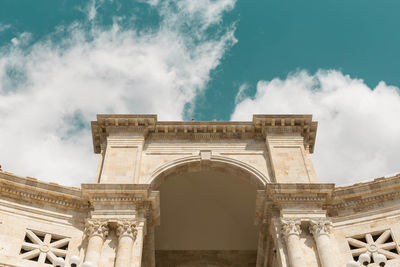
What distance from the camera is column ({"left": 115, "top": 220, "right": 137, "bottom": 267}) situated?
760 inches

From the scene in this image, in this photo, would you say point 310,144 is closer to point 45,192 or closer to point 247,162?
point 247,162

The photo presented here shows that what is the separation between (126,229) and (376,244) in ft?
34.8

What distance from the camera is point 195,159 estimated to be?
24734mm

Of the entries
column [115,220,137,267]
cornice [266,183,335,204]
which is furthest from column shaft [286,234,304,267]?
column [115,220,137,267]

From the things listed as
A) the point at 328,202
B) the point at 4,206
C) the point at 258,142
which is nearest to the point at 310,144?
the point at 258,142

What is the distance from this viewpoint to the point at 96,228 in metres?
20.4

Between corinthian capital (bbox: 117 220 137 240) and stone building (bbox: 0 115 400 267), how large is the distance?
47 mm

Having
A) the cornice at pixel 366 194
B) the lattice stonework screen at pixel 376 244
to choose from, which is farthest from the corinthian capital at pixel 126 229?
the lattice stonework screen at pixel 376 244

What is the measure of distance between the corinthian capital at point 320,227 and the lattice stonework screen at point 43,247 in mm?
10501

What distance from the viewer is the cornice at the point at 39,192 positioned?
21750 mm

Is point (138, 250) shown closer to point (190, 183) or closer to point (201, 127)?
point (201, 127)

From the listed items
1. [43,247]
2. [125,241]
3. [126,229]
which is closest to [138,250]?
[125,241]

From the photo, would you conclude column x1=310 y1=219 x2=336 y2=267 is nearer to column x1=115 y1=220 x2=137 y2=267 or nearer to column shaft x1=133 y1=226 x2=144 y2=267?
column shaft x1=133 y1=226 x2=144 y2=267

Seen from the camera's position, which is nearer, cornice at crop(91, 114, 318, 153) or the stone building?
the stone building
